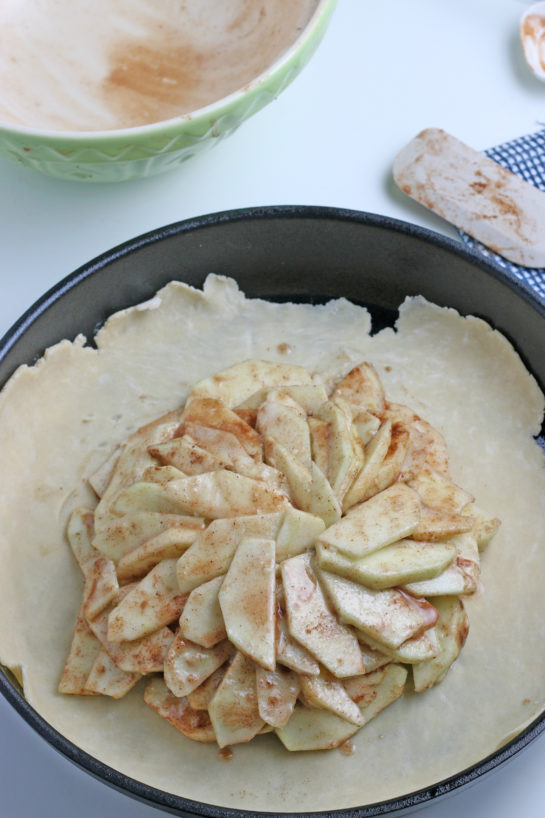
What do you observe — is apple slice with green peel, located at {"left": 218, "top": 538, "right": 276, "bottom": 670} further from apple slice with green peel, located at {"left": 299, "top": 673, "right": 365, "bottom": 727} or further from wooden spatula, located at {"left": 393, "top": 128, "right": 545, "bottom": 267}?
wooden spatula, located at {"left": 393, "top": 128, "right": 545, "bottom": 267}

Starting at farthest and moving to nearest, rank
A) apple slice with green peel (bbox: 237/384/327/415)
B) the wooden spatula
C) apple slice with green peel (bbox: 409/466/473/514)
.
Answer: the wooden spatula < apple slice with green peel (bbox: 237/384/327/415) < apple slice with green peel (bbox: 409/466/473/514)

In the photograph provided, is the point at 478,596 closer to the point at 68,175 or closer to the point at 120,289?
the point at 120,289

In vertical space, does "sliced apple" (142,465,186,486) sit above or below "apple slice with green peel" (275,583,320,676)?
above

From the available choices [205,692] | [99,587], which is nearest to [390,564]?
[205,692]

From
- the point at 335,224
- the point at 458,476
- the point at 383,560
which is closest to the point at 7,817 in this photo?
the point at 383,560

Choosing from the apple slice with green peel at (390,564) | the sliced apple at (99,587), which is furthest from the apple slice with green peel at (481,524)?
the sliced apple at (99,587)

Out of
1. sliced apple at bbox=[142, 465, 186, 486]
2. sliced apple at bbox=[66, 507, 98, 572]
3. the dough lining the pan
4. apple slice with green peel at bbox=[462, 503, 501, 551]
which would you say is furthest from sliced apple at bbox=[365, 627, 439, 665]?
sliced apple at bbox=[66, 507, 98, 572]

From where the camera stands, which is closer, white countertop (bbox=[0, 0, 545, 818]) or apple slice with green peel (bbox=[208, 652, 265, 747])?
apple slice with green peel (bbox=[208, 652, 265, 747])
